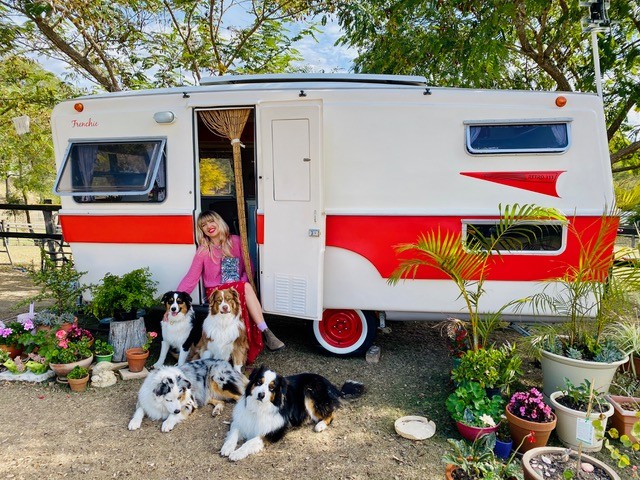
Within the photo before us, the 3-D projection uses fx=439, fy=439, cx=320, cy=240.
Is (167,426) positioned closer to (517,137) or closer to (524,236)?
(524,236)

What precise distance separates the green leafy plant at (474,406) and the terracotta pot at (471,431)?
0.03 meters

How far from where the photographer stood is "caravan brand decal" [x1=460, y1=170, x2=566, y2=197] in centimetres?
423

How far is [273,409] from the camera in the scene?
3275mm

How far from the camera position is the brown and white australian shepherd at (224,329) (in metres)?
4.21

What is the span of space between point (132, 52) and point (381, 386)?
7.93 meters

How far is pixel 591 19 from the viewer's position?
14.5ft

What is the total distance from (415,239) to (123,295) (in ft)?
10.0

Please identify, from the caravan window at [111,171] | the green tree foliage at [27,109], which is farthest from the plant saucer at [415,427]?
the green tree foliage at [27,109]

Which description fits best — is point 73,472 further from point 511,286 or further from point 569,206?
point 569,206

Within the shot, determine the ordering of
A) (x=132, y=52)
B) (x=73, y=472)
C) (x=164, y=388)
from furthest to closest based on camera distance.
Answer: (x=132, y=52) < (x=164, y=388) < (x=73, y=472)

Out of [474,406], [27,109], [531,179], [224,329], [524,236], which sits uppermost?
[27,109]

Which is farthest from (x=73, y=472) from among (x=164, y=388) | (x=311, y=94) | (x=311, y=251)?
(x=311, y=94)

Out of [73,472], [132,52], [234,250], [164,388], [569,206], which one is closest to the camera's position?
A: [73,472]

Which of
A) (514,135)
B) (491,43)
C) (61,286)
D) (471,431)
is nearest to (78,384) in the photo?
(61,286)
